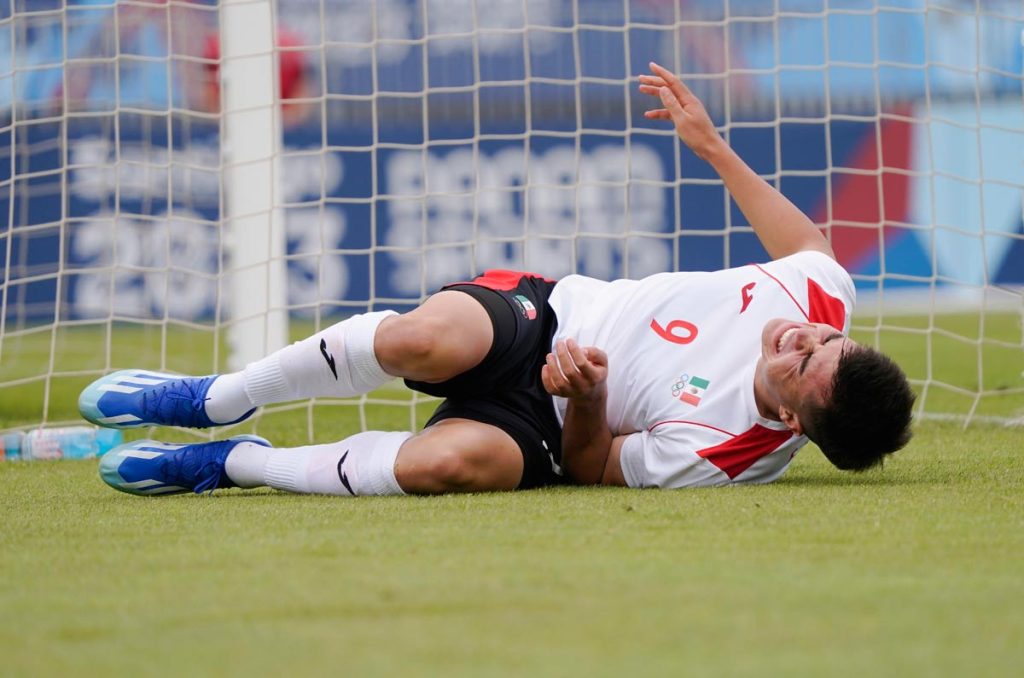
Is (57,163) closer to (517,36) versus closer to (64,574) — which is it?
(517,36)

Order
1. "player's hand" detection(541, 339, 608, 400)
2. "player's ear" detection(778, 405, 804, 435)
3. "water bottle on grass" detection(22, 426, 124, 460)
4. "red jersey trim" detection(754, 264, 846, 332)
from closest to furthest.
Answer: "player's hand" detection(541, 339, 608, 400)
"player's ear" detection(778, 405, 804, 435)
"red jersey trim" detection(754, 264, 846, 332)
"water bottle on grass" detection(22, 426, 124, 460)

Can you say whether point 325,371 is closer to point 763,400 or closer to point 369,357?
point 369,357

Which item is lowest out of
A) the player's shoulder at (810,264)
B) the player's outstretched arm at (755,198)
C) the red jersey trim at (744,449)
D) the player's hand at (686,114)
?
the red jersey trim at (744,449)

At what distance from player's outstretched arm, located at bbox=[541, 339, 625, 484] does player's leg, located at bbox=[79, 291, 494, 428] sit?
7.2 inches

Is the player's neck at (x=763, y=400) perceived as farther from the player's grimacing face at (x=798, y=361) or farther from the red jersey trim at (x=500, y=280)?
the red jersey trim at (x=500, y=280)

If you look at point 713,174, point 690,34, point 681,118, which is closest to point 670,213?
point 713,174

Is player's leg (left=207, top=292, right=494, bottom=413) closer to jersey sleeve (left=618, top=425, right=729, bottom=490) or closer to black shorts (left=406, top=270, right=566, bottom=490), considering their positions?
black shorts (left=406, top=270, right=566, bottom=490)

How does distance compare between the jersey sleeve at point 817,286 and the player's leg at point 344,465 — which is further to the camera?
the jersey sleeve at point 817,286

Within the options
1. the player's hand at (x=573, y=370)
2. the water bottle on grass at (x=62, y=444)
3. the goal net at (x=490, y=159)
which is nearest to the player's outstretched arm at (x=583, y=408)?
the player's hand at (x=573, y=370)

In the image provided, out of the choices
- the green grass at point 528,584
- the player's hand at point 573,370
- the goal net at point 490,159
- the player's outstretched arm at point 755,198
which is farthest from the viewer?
the goal net at point 490,159

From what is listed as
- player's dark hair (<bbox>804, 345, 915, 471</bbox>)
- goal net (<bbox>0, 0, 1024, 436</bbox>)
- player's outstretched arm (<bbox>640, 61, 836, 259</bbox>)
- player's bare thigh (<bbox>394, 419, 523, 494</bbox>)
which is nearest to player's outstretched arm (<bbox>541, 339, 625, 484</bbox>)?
player's bare thigh (<bbox>394, 419, 523, 494</bbox>)

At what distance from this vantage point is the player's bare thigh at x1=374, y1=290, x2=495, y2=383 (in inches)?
93.8

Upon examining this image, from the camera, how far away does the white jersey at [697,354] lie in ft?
8.23

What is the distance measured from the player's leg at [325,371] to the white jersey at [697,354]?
31 cm
